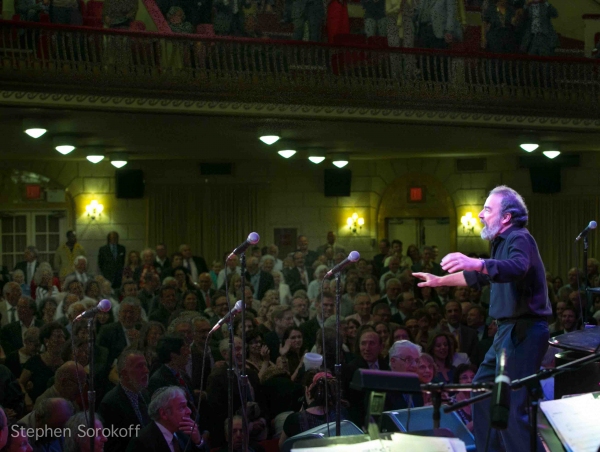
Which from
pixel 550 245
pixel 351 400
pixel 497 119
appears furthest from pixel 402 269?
pixel 351 400

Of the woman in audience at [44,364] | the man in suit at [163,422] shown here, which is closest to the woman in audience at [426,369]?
the man in suit at [163,422]

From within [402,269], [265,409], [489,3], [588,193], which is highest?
[489,3]

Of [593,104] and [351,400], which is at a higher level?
[593,104]

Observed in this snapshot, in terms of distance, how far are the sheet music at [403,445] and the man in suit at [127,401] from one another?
2341mm

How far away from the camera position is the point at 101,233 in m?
13.3

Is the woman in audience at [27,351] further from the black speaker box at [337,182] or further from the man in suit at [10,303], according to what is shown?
the black speaker box at [337,182]

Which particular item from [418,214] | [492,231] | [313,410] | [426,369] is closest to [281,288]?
[426,369]

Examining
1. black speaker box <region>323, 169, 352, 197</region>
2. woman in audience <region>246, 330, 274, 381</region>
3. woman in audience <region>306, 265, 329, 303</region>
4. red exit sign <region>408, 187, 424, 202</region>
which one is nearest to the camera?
woman in audience <region>246, 330, 274, 381</region>

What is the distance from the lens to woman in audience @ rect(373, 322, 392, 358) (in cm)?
651

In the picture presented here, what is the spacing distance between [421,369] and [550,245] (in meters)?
8.17

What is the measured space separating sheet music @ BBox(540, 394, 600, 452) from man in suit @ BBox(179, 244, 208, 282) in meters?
7.81

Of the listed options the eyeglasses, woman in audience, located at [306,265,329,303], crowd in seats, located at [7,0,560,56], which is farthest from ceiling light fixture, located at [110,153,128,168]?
Answer: the eyeglasses

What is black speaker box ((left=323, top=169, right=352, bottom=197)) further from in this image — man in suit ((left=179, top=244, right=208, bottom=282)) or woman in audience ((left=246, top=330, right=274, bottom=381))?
woman in audience ((left=246, top=330, right=274, bottom=381))

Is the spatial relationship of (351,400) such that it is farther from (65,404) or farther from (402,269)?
(402,269)
